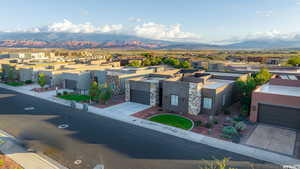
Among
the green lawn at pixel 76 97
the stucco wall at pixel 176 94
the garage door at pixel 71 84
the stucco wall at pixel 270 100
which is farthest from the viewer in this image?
the garage door at pixel 71 84

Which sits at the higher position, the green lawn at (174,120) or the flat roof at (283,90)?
the flat roof at (283,90)

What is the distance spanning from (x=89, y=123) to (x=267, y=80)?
29015mm

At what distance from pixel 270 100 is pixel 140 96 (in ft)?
57.5

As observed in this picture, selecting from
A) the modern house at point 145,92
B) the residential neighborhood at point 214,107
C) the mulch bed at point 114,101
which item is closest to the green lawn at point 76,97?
the residential neighborhood at point 214,107

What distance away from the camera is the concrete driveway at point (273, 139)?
16.2m

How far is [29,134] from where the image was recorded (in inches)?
742

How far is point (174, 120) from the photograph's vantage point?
22828mm

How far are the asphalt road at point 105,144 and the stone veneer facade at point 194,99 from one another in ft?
24.3

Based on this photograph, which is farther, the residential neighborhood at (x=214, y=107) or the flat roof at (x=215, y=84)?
the flat roof at (x=215, y=84)

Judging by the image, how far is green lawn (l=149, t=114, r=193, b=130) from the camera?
69.7ft

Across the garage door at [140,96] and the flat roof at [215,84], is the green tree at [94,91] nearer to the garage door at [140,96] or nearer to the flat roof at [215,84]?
the garage door at [140,96]

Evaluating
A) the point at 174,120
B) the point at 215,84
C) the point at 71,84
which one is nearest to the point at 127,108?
the point at 174,120

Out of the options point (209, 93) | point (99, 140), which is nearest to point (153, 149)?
point (99, 140)

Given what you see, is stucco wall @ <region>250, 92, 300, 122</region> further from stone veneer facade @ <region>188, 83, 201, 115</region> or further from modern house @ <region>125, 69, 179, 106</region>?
modern house @ <region>125, 69, 179, 106</region>
